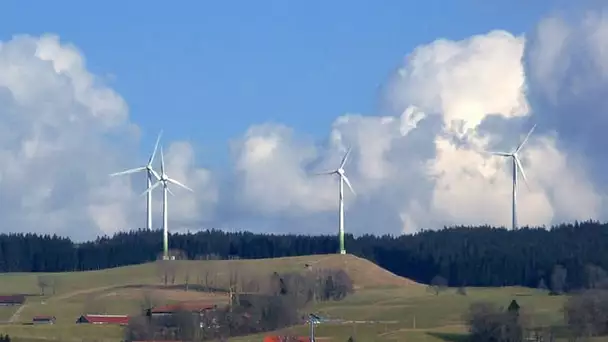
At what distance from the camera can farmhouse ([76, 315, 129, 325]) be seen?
180 meters

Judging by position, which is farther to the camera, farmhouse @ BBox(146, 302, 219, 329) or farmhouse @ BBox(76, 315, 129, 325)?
farmhouse @ BBox(76, 315, 129, 325)

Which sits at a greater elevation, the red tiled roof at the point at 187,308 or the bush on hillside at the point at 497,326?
the red tiled roof at the point at 187,308

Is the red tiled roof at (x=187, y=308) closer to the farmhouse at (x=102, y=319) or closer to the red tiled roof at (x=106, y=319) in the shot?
the red tiled roof at (x=106, y=319)

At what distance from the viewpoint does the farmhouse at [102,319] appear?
590 ft

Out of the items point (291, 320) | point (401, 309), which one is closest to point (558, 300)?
point (401, 309)

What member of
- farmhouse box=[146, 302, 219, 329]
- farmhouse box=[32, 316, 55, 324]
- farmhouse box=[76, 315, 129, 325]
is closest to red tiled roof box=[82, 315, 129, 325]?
farmhouse box=[76, 315, 129, 325]

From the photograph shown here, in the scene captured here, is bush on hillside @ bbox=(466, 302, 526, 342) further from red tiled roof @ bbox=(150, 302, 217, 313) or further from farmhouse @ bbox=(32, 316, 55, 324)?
farmhouse @ bbox=(32, 316, 55, 324)

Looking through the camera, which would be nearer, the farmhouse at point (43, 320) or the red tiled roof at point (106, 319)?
the red tiled roof at point (106, 319)

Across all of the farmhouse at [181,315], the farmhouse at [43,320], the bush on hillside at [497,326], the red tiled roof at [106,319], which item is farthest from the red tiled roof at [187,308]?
the bush on hillside at [497,326]

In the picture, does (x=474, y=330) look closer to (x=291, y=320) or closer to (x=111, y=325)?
(x=291, y=320)

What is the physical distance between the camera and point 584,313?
150 meters

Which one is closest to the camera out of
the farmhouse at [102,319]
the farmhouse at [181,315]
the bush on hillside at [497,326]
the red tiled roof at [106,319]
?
the bush on hillside at [497,326]

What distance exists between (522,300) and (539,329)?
48.1 meters

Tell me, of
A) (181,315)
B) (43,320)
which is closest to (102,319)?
(43,320)
